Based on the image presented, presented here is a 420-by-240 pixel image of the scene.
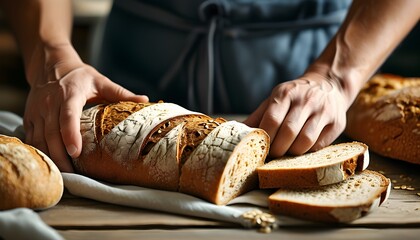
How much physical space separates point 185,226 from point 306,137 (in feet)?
1.47

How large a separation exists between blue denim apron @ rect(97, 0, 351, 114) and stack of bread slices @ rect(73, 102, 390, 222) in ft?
2.13

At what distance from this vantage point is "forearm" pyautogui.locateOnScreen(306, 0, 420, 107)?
1854 millimetres

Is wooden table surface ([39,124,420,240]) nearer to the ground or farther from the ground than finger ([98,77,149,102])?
nearer to the ground

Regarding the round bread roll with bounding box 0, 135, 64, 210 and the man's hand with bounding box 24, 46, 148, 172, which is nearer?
the round bread roll with bounding box 0, 135, 64, 210

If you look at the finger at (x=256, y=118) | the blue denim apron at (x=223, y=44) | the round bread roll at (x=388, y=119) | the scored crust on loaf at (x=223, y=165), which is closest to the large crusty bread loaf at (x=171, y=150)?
the scored crust on loaf at (x=223, y=165)

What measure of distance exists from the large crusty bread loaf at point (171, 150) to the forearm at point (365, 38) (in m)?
0.44

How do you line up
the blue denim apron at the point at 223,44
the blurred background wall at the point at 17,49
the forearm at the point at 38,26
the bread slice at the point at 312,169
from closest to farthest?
the bread slice at the point at 312,169
the forearm at the point at 38,26
the blue denim apron at the point at 223,44
the blurred background wall at the point at 17,49

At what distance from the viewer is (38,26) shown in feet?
6.66

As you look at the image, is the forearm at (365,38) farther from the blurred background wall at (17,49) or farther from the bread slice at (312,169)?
the blurred background wall at (17,49)

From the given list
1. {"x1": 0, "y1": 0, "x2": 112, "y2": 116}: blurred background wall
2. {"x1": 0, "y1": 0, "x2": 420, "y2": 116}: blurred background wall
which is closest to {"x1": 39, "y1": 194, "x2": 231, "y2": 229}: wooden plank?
{"x1": 0, "y1": 0, "x2": 420, "y2": 116}: blurred background wall

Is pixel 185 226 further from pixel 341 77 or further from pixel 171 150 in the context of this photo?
pixel 341 77

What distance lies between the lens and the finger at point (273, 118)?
1.59 meters

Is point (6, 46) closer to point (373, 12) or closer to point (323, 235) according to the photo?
point (373, 12)

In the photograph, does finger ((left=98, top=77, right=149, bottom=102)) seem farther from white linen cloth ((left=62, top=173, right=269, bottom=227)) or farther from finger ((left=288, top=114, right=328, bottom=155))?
finger ((left=288, top=114, right=328, bottom=155))
